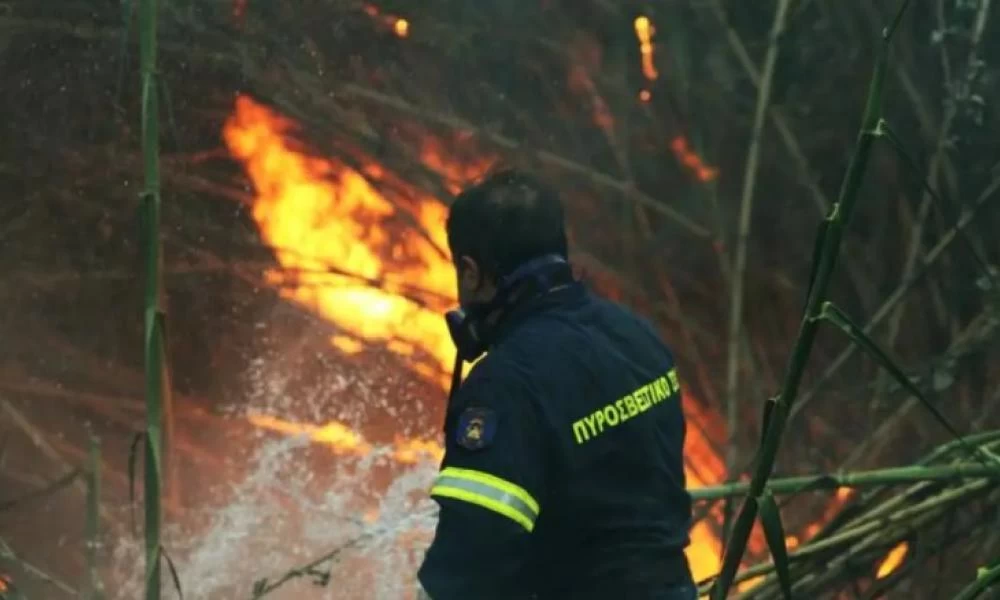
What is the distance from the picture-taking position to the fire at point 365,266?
5.64ft

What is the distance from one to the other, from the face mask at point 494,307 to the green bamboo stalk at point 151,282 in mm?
282

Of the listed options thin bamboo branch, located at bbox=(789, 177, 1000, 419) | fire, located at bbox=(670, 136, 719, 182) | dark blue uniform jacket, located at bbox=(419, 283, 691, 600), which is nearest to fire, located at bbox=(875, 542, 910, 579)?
thin bamboo branch, located at bbox=(789, 177, 1000, 419)

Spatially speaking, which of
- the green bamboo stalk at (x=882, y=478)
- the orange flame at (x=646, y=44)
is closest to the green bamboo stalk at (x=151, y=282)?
the green bamboo stalk at (x=882, y=478)

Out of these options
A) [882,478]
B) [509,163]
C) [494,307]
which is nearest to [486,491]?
[494,307]

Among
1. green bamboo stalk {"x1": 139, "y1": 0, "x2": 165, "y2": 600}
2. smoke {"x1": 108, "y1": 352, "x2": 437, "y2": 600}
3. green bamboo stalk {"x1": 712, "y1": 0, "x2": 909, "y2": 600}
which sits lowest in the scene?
green bamboo stalk {"x1": 712, "y1": 0, "x2": 909, "y2": 600}

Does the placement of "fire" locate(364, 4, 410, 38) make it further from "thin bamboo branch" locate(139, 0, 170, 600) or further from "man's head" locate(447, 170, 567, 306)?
"thin bamboo branch" locate(139, 0, 170, 600)

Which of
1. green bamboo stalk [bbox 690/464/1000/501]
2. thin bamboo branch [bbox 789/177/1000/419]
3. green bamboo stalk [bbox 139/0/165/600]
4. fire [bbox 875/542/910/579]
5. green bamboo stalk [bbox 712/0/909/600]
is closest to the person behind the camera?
green bamboo stalk [bbox 712/0/909/600]

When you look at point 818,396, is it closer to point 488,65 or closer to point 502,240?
point 488,65

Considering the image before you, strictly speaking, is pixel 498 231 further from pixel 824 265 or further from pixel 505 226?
pixel 824 265

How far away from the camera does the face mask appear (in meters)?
0.95

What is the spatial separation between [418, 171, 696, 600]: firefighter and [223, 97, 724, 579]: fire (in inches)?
28.7

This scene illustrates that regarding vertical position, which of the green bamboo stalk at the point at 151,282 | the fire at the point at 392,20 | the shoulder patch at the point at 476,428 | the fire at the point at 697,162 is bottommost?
the shoulder patch at the point at 476,428

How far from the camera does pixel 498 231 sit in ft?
3.14

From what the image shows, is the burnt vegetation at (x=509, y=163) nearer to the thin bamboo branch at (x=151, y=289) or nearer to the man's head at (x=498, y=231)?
the man's head at (x=498, y=231)
